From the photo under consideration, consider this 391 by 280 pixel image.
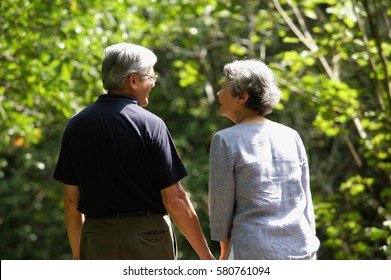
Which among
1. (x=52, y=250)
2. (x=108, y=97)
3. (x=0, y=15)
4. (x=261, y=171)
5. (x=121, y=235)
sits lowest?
(x=52, y=250)

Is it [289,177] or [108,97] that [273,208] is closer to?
[289,177]

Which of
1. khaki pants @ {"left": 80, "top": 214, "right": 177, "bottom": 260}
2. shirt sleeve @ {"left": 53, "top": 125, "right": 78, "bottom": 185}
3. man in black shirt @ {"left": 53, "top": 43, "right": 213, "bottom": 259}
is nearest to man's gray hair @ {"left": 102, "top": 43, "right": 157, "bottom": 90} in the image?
man in black shirt @ {"left": 53, "top": 43, "right": 213, "bottom": 259}

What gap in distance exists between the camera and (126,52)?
3.58 m

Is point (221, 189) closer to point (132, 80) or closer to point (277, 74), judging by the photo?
point (132, 80)

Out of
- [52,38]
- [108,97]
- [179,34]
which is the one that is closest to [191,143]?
[179,34]

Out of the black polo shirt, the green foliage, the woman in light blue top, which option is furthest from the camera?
the green foliage

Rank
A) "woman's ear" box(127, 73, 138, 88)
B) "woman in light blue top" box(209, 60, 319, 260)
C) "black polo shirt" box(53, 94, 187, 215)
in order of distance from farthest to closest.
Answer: "woman's ear" box(127, 73, 138, 88)
"black polo shirt" box(53, 94, 187, 215)
"woman in light blue top" box(209, 60, 319, 260)

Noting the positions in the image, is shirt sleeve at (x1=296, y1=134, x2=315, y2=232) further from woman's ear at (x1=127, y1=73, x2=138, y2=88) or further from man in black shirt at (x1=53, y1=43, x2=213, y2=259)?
woman's ear at (x1=127, y1=73, x2=138, y2=88)

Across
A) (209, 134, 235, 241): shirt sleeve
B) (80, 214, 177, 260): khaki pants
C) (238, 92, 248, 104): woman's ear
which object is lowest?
(80, 214, 177, 260): khaki pants

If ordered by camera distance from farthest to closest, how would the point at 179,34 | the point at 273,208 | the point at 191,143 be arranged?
the point at 191,143 < the point at 179,34 < the point at 273,208

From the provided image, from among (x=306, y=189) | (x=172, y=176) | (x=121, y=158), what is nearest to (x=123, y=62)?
(x=121, y=158)

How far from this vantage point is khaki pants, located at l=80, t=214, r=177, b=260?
138 inches

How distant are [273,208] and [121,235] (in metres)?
0.67

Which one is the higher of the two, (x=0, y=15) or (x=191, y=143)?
(x=0, y=15)
